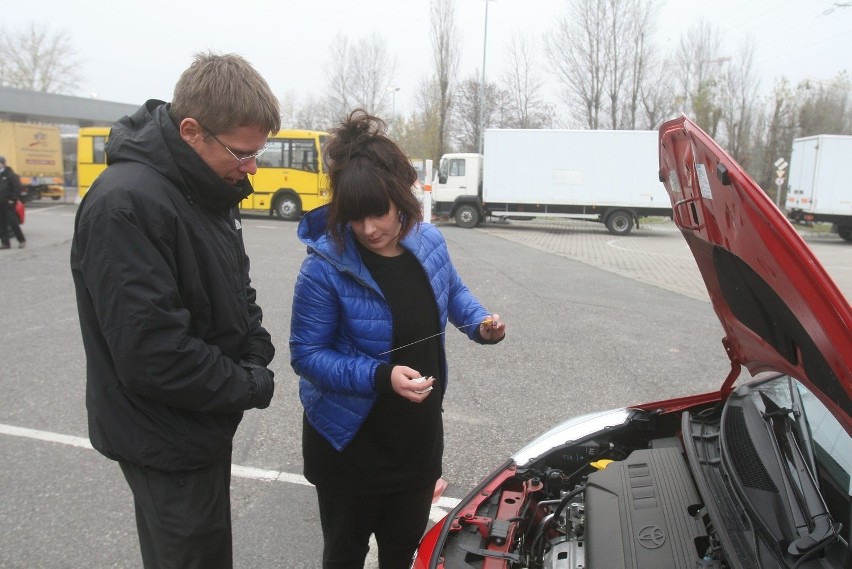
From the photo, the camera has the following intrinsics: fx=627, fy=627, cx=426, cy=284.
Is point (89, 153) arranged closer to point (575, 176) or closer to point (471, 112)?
point (575, 176)

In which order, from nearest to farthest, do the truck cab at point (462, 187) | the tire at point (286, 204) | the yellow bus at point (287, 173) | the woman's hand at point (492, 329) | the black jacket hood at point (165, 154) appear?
the black jacket hood at point (165, 154), the woman's hand at point (492, 329), the yellow bus at point (287, 173), the tire at point (286, 204), the truck cab at point (462, 187)

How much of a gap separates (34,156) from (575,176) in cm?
2000

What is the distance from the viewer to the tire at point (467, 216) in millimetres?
20516

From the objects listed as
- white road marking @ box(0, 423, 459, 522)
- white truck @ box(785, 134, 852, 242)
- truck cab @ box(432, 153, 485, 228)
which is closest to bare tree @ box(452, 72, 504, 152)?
truck cab @ box(432, 153, 485, 228)

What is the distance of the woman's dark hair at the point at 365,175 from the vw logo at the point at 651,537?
3.68 feet

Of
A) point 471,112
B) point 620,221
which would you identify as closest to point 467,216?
point 620,221

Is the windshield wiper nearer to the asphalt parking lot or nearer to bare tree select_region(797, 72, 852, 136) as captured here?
the asphalt parking lot

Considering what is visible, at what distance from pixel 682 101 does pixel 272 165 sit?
22.5 metres

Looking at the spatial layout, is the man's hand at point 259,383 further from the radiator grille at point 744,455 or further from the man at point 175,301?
the radiator grille at point 744,455

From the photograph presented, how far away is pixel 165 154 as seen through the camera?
167cm

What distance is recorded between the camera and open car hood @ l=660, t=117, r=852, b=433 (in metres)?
1.23

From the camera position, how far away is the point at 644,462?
1.99 metres

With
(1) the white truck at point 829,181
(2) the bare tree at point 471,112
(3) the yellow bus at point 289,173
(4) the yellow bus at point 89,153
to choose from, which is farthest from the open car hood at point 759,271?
(2) the bare tree at point 471,112

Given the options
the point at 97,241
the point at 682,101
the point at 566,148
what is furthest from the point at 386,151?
the point at 682,101
